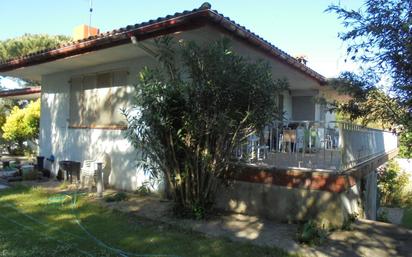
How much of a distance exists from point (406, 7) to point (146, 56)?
618 centimetres

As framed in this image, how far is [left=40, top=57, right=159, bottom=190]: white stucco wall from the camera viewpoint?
30.6 ft

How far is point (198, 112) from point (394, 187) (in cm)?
1242

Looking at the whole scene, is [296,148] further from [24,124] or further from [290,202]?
[24,124]

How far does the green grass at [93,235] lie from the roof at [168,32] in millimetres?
3259

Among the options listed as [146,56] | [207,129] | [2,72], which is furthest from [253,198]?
[2,72]

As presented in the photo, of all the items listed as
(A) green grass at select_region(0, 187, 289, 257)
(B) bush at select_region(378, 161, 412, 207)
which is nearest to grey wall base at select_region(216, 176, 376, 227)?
(A) green grass at select_region(0, 187, 289, 257)

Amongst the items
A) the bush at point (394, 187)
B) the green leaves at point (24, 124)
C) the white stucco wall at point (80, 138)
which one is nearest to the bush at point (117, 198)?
the white stucco wall at point (80, 138)

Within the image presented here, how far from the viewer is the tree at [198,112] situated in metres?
6.39

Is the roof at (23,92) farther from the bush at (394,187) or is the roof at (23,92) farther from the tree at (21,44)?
the bush at (394,187)

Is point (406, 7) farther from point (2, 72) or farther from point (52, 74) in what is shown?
point (2, 72)

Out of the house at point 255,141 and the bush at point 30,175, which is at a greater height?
the house at point 255,141

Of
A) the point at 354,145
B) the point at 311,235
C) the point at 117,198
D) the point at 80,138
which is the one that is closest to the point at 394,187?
the point at 354,145

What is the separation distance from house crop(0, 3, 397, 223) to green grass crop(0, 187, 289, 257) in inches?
64.2

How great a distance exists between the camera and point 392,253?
210 inches
